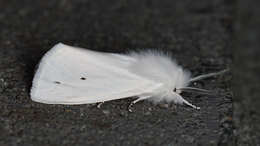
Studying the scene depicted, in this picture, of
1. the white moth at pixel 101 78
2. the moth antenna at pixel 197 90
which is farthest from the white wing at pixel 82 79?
the moth antenna at pixel 197 90

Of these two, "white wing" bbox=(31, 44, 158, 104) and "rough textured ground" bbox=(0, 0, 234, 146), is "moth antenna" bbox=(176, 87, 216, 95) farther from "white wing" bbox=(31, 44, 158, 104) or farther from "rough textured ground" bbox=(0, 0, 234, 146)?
"white wing" bbox=(31, 44, 158, 104)

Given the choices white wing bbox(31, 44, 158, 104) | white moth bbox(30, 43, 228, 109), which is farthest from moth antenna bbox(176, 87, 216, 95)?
white wing bbox(31, 44, 158, 104)

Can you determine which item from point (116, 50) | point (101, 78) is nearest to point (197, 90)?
point (101, 78)

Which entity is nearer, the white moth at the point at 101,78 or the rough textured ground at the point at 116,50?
the rough textured ground at the point at 116,50

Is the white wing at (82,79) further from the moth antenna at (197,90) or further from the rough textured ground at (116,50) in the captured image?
the moth antenna at (197,90)

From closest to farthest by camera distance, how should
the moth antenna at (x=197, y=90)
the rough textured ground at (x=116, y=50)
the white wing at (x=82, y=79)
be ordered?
the rough textured ground at (x=116, y=50)
the white wing at (x=82, y=79)
the moth antenna at (x=197, y=90)

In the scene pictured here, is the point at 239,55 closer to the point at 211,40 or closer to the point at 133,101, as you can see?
the point at 211,40
